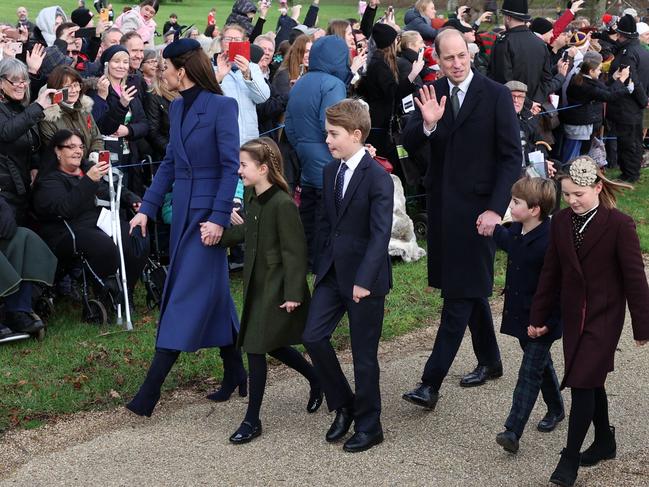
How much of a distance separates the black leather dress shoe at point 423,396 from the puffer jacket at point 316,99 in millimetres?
3254

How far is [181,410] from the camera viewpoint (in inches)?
246

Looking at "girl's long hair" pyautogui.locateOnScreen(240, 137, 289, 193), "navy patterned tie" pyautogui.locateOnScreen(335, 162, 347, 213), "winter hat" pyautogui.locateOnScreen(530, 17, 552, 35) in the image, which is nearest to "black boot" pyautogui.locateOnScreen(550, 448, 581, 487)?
"navy patterned tie" pyautogui.locateOnScreen(335, 162, 347, 213)

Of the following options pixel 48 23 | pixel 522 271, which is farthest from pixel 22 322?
pixel 48 23

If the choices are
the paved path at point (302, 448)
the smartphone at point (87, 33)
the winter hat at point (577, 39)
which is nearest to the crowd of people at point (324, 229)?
the paved path at point (302, 448)

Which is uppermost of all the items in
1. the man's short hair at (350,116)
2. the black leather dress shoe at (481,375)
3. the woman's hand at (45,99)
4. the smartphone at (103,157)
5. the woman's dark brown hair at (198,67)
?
the woman's dark brown hair at (198,67)

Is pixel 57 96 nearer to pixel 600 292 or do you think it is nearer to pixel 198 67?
pixel 198 67

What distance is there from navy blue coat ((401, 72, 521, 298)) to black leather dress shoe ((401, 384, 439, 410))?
0.56 meters

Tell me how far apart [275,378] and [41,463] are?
1807 mm

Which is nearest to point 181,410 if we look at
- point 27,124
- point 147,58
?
point 27,124

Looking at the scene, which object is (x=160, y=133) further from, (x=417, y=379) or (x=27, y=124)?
(x=417, y=379)

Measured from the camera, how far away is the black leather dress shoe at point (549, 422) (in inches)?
228

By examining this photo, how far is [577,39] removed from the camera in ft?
47.7

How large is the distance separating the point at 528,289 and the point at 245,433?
175 centimetres

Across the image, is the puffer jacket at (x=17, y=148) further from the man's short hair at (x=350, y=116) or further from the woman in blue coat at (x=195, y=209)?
the man's short hair at (x=350, y=116)
